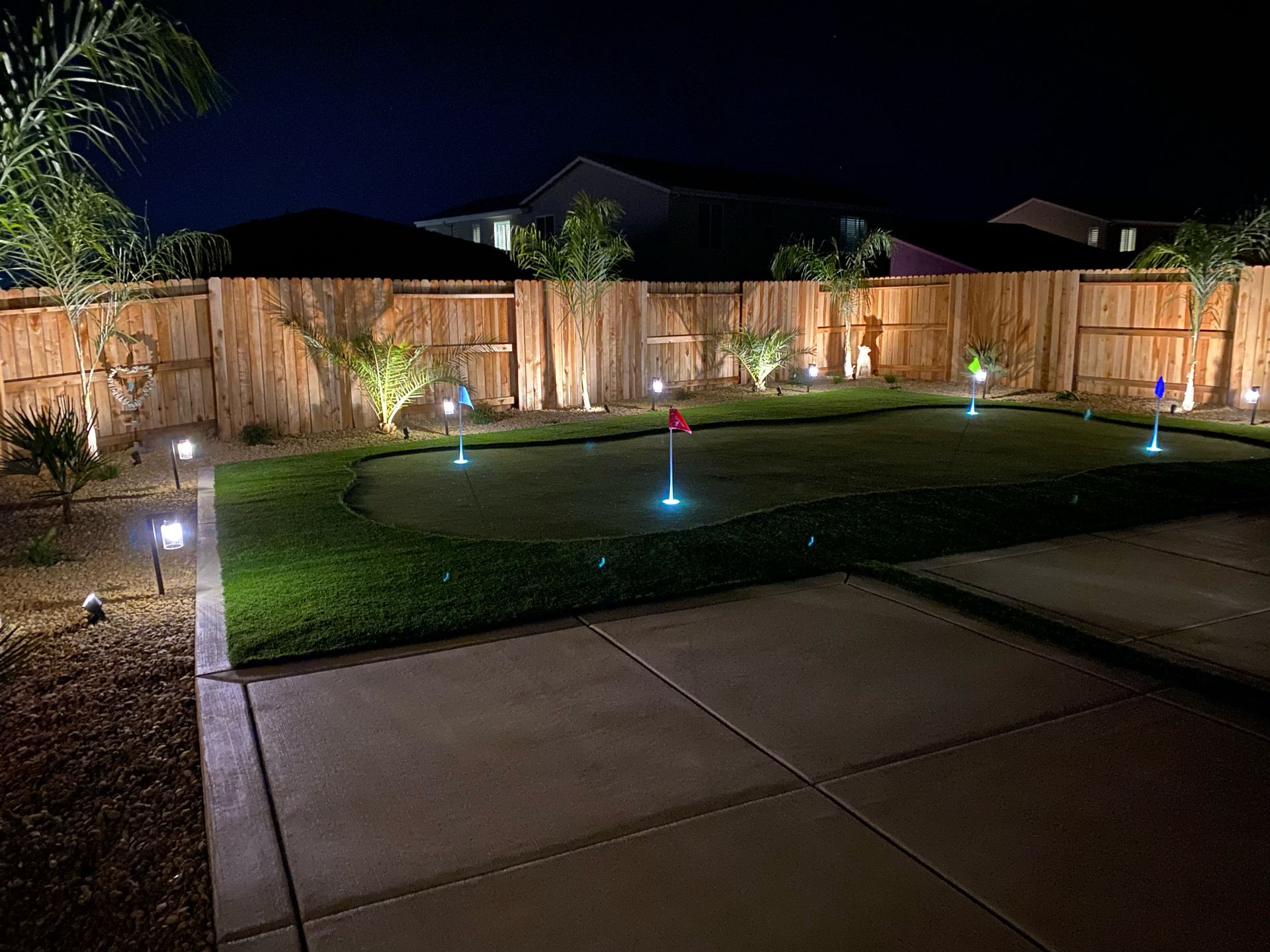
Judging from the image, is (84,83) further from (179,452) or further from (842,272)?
(842,272)

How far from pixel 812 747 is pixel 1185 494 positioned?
577 centimetres

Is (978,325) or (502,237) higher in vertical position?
(502,237)

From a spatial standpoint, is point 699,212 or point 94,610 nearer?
point 94,610

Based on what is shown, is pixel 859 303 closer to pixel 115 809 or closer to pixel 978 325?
pixel 978 325

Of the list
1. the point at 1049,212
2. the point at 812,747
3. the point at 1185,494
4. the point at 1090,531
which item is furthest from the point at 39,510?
the point at 1049,212

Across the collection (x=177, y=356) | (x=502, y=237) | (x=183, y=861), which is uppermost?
(x=502, y=237)

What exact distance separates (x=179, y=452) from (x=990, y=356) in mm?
12204

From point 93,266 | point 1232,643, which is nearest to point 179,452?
point 93,266

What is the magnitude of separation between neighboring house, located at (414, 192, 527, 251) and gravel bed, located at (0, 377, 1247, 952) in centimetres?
2441

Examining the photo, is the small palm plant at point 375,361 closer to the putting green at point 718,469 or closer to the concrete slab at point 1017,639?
the putting green at point 718,469

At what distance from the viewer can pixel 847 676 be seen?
419 cm

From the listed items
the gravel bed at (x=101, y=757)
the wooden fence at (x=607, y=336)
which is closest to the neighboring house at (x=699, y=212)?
the wooden fence at (x=607, y=336)

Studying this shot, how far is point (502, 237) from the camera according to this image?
102 ft

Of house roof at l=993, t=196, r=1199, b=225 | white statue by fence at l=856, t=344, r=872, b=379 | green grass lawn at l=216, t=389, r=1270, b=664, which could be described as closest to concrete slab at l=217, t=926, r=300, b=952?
green grass lawn at l=216, t=389, r=1270, b=664
